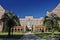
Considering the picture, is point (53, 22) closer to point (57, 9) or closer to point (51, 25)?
point (51, 25)

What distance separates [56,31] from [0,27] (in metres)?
8.79

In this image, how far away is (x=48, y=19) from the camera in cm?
2392

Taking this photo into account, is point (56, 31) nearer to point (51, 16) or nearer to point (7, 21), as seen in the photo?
point (51, 16)

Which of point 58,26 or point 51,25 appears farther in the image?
point 58,26

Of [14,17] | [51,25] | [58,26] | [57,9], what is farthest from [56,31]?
[57,9]

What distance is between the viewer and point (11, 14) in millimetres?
23109

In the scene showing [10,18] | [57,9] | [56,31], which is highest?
[57,9]

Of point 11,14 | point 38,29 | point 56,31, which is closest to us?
point 11,14

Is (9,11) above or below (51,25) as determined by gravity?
above

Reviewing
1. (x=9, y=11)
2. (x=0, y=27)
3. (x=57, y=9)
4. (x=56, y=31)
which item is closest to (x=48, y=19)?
(x=56, y=31)

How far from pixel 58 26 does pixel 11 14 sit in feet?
26.6

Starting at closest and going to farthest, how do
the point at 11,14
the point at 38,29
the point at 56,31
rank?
the point at 11,14 → the point at 56,31 → the point at 38,29

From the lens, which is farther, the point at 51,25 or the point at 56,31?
the point at 56,31

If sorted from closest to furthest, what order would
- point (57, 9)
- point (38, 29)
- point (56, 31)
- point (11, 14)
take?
point (11, 14), point (56, 31), point (38, 29), point (57, 9)
